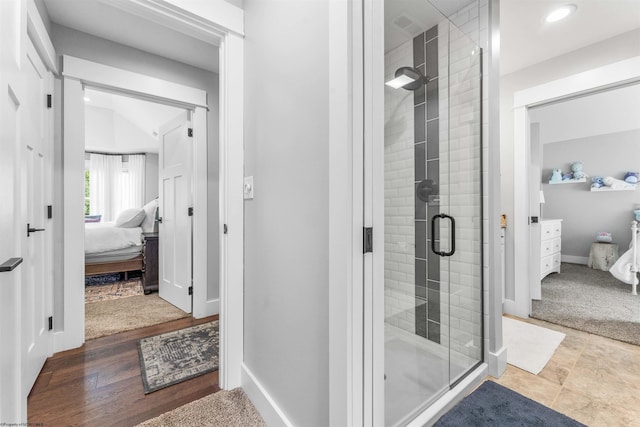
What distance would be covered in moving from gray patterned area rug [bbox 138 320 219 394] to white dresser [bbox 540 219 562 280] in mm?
4061

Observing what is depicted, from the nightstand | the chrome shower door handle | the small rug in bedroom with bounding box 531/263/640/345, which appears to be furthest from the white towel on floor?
the nightstand

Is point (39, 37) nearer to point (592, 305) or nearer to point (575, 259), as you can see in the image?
point (592, 305)

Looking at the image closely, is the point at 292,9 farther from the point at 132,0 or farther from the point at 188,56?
the point at 188,56

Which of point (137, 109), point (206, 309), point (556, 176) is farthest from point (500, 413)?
point (137, 109)

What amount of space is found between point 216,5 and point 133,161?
7.01m

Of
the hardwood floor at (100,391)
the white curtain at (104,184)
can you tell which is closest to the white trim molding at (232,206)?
the hardwood floor at (100,391)

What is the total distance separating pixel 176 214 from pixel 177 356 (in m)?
1.49

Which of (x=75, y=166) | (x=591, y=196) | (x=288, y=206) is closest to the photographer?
(x=288, y=206)

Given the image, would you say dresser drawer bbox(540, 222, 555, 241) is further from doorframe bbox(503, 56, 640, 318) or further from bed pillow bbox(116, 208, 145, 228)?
bed pillow bbox(116, 208, 145, 228)

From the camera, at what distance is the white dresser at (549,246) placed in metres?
A: 3.62

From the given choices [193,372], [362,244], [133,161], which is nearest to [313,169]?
[362,244]

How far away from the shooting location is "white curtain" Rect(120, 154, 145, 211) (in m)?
6.97

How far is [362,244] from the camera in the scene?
91cm

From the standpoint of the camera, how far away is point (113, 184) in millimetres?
6922
